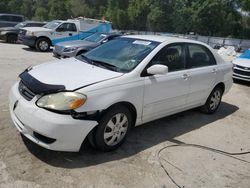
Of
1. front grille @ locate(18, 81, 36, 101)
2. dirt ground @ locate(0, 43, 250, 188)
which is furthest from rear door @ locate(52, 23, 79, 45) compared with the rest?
front grille @ locate(18, 81, 36, 101)

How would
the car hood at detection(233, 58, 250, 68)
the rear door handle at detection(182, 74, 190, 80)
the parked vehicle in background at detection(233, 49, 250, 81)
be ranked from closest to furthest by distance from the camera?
the rear door handle at detection(182, 74, 190, 80) < the parked vehicle in background at detection(233, 49, 250, 81) < the car hood at detection(233, 58, 250, 68)

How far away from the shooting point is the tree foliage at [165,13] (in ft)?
165

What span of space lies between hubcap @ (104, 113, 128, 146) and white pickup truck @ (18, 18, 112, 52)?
11591 mm

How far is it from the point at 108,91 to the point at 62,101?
61cm

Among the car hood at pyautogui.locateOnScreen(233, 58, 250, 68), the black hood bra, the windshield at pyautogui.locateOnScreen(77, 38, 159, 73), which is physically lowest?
the car hood at pyautogui.locateOnScreen(233, 58, 250, 68)

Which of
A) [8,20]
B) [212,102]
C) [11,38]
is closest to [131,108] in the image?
[212,102]

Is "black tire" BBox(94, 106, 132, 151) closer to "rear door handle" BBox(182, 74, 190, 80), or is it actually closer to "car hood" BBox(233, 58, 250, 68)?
"rear door handle" BBox(182, 74, 190, 80)

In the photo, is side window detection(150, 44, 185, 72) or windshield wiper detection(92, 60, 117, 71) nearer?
windshield wiper detection(92, 60, 117, 71)

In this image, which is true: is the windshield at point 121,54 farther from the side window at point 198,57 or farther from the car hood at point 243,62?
the car hood at point 243,62

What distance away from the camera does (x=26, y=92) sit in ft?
12.1

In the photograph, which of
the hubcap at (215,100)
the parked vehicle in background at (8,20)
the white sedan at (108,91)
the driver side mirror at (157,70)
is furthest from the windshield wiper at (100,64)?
the parked vehicle in background at (8,20)

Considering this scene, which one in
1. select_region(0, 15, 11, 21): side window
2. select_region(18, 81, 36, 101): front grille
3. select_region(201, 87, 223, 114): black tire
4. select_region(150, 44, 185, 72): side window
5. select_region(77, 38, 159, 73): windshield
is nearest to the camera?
select_region(18, 81, 36, 101): front grille

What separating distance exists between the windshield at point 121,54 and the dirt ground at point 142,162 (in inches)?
46.7

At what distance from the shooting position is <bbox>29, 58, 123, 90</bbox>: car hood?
362 centimetres
